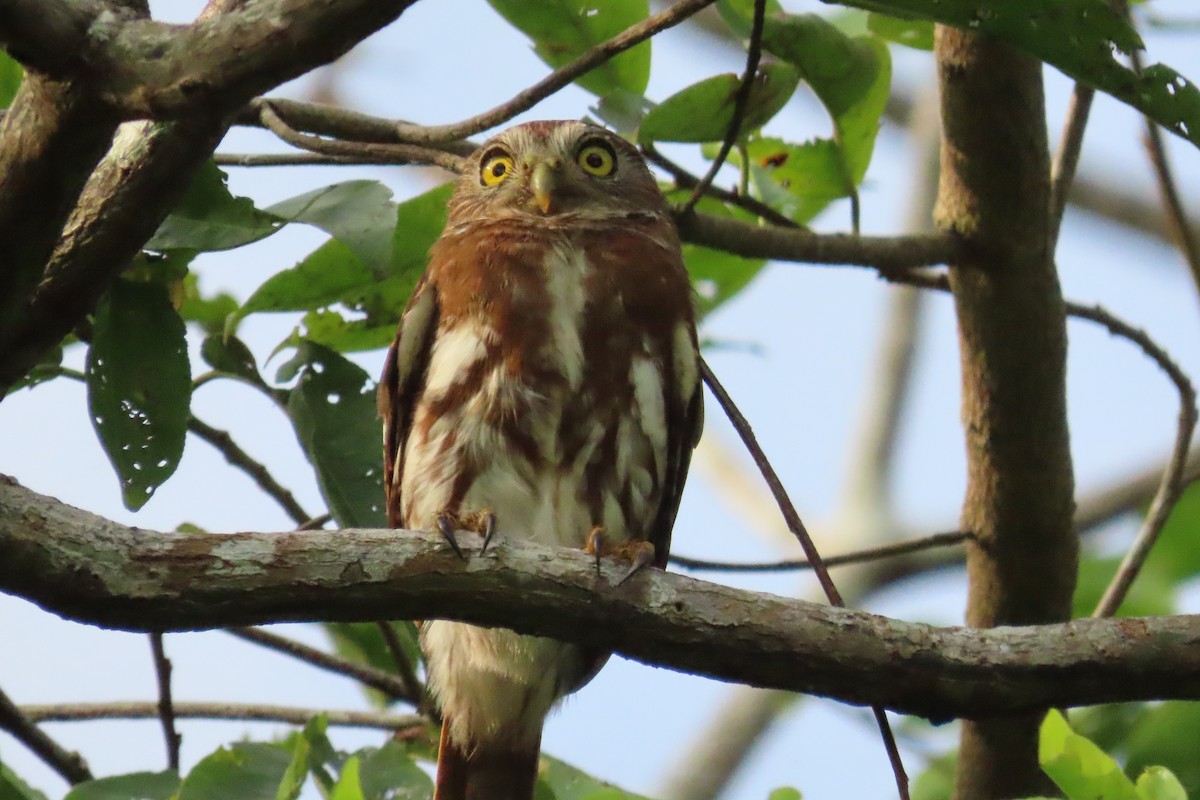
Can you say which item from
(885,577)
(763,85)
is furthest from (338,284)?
(885,577)

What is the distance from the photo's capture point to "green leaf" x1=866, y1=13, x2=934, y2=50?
4141 mm

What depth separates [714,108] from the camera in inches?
146

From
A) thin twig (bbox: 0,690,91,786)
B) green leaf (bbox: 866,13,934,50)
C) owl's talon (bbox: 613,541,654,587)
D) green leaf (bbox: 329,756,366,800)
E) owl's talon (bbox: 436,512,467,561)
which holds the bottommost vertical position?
green leaf (bbox: 329,756,366,800)

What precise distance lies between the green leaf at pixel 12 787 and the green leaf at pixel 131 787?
10cm

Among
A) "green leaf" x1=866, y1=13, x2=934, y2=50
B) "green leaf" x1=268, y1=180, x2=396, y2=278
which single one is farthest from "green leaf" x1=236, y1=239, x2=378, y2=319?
"green leaf" x1=866, y1=13, x2=934, y2=50

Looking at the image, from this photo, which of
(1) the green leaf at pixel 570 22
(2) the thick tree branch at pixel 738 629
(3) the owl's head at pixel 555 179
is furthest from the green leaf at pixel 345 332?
(2) the thick tree branch at pixel 738 629

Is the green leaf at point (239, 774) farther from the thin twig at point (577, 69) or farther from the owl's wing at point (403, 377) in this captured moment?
the thin twig at point (577, 69)

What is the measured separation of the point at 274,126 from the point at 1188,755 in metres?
2.47

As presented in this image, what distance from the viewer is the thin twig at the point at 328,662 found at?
4070 mm

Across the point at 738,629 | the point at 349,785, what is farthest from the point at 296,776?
the point at 738,629

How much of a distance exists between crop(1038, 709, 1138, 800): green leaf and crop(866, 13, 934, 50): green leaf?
2156 millimetres

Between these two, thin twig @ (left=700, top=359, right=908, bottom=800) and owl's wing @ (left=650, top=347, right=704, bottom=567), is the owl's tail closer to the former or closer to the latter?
owl's wing @ (left=650, top=347, right=704, bottom=567)

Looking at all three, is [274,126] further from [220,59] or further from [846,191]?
[846,191]

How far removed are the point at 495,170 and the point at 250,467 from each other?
128cm
